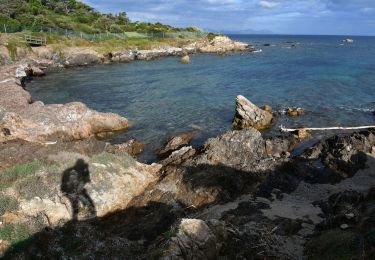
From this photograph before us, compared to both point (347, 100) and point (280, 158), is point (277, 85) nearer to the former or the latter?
point (347, 100)

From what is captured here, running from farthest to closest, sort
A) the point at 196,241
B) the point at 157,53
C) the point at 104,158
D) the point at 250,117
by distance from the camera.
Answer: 1. the point at 157,53
2. the point at 250,117
3. the point at 104,158
4. the point at 196,241

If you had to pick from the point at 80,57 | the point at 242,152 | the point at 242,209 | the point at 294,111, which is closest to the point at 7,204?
the point at 242,209

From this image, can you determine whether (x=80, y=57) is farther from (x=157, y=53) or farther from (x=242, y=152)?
(x=242, y=152)

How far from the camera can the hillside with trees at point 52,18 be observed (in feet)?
265

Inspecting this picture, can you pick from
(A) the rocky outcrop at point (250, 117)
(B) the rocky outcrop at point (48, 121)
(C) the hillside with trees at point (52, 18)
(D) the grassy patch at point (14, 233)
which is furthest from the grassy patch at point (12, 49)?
(D) the grassy patch at point (14, 233)

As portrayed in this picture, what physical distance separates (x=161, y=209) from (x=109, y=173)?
3130 millimetres

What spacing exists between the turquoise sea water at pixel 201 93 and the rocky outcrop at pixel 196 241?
42.7 ft

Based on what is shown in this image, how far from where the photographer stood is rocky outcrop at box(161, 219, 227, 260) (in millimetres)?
10734

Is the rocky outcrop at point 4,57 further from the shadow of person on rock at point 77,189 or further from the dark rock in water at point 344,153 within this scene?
the dark rock in water at point 344,153

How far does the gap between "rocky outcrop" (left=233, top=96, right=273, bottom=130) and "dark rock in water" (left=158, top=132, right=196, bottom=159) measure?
547 centimetres

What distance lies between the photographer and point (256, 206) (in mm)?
15977

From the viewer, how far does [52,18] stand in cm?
9419

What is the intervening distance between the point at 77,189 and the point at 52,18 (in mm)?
89817

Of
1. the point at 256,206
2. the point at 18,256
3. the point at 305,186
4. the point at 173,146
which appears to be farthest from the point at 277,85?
the point at 18,256
